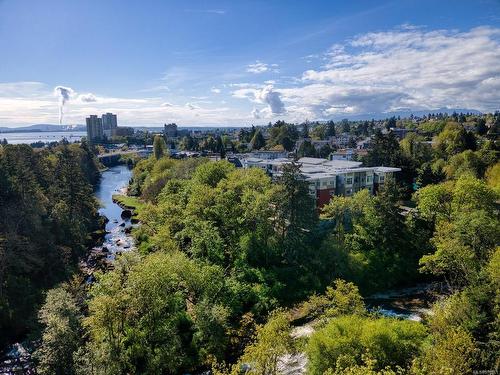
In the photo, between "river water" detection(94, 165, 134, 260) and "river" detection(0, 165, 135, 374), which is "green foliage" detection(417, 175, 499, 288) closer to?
"river" detection(0, 165, 135, 374)

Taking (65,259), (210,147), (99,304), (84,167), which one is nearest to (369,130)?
(210,147)

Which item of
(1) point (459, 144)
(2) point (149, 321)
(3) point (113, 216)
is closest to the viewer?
(2) point (149, 321)

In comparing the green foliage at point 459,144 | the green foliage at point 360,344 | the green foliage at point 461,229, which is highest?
the green foliage at point 459,144

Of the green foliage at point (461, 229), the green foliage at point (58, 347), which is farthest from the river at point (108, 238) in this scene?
the green foliage at point (461, 229)

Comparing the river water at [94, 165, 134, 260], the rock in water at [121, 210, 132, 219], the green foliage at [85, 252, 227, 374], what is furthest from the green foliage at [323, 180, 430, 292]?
the rock in water at [121, 210, 132, 219]

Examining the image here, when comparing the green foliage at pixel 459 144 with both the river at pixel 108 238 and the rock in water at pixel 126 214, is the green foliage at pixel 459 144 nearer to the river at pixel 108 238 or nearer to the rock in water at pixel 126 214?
the river at pixel 108 238

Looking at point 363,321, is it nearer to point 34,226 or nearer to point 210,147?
point 34,226

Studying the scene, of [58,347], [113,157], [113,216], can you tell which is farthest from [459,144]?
[113,157]

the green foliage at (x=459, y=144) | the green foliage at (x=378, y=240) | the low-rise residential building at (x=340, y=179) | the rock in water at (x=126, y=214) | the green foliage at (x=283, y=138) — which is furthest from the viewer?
the green foliage at (x=283, y=138)

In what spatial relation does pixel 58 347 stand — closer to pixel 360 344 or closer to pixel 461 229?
pixel 360 344

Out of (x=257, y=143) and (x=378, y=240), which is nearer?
(x=378, y=240)
